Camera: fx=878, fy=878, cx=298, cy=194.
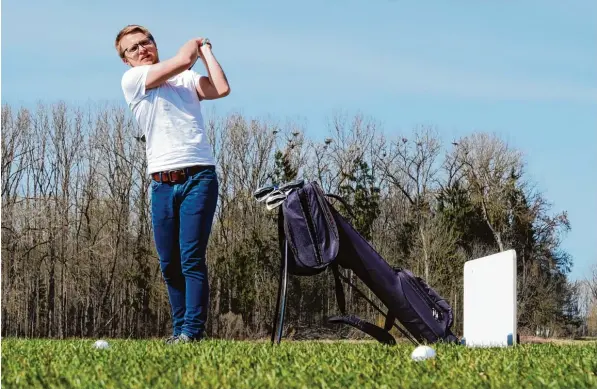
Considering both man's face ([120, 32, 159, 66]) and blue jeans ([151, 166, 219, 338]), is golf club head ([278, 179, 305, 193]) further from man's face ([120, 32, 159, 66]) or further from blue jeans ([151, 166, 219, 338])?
man's face ([120, 32, 159, 66])

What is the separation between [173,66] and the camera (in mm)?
5309

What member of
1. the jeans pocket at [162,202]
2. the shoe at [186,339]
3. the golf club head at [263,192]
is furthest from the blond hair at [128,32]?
the shoe at [186,339]

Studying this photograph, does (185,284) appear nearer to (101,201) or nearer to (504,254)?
(504,254)

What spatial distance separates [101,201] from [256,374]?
25146mm

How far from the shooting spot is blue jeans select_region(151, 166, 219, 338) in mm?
5355

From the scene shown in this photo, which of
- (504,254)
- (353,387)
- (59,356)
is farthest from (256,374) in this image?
(504,254)

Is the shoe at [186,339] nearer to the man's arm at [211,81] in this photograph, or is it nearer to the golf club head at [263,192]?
the golf club head at [263,192]

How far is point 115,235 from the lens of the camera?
90.3 ft

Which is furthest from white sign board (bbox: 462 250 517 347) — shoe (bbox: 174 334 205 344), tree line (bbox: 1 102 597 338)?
tree line (bbox: 1 102 597 338)

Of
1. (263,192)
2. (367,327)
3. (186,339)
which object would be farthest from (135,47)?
(367,327)

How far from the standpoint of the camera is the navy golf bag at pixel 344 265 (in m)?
5.40

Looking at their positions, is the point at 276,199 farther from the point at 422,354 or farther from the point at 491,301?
the point at 491,301

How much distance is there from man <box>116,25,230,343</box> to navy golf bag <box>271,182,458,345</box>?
1.64 ft

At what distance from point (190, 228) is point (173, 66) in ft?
3.24
